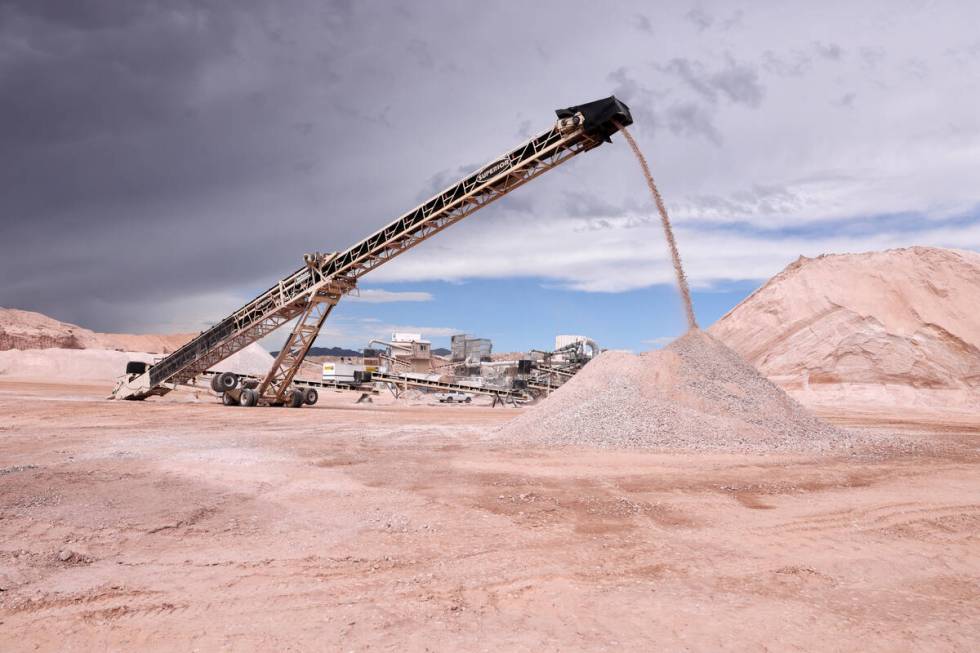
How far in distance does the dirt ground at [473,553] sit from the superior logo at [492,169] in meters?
9.25

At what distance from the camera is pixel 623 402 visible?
→ 1385 cm

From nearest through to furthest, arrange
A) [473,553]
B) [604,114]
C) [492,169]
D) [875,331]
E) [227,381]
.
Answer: [473,553] < [604,114] < [492,169] < [227,381] < [875,331]

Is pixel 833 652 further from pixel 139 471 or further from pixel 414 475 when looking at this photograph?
pixel 139 471

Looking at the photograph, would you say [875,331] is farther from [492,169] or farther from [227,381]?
[227,381]

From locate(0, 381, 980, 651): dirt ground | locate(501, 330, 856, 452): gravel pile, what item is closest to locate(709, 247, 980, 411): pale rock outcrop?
locate(501, 330, 856, 452): gravel pile

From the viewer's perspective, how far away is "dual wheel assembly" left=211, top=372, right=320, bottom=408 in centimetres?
2195

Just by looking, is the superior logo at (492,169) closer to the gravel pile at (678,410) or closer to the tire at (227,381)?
the gravel pile at (678,410)

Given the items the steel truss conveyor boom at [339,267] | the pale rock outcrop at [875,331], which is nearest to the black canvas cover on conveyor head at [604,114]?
the steel truss conveyor boom at [339,267]

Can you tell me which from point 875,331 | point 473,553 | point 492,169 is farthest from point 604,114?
point 875,331

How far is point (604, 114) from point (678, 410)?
7.20 m

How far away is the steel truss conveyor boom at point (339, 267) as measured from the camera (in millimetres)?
15625

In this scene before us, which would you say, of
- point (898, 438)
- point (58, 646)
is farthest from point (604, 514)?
point (898, 438)

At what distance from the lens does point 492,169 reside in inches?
680

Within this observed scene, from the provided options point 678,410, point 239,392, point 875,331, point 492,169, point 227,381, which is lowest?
point 678,410
